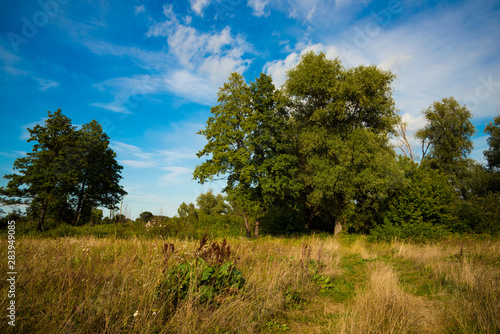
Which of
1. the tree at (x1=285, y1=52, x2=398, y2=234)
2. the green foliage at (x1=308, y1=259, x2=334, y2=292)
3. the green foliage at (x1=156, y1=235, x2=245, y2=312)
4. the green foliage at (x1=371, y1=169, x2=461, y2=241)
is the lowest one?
the green foliage at (x1=308, y1=259, x2=334, y2=292)

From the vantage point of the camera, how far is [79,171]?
26266mm

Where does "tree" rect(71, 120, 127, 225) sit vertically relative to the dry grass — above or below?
above

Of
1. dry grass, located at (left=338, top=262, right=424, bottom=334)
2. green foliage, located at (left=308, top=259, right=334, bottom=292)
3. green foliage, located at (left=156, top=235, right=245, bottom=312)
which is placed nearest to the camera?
dry grass, located at (left=338, top=262, right=424, bottom=334)

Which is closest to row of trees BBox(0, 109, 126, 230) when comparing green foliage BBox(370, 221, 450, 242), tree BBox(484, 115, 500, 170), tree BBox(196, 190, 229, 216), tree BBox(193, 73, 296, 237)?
tree BBox(193, 73, 296, 237)

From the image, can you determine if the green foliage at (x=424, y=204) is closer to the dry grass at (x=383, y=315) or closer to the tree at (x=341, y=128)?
the tree at (x=341, y=128)

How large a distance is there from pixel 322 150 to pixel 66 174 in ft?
Answer: 85.9

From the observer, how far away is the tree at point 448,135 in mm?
26031

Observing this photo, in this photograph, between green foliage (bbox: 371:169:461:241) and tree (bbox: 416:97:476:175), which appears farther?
tree (bbox: 416:97:476:175)

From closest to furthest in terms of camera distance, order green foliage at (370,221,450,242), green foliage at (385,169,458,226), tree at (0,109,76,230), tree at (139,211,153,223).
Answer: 1. green foliage at (370,221,450,242)
2. green foliage at (385,169,458,226)
3. tree at (139,211,153,223)
4. tree at (0,109,76,230)

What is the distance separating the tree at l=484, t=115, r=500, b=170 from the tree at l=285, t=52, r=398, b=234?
19118 millimetres

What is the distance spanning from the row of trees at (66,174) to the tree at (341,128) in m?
24.9

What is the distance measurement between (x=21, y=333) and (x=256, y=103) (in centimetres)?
1651

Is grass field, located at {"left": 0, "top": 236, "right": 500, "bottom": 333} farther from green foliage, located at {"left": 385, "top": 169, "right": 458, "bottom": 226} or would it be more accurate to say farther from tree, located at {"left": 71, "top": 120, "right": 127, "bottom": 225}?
tree, located at {"left": 71, "top": 120, "right": 127, "bottom": 225}

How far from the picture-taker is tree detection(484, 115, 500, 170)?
88.7 ft
